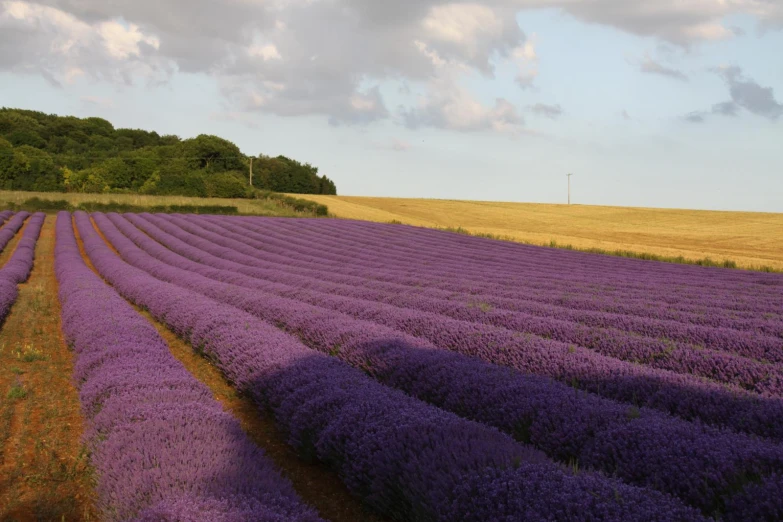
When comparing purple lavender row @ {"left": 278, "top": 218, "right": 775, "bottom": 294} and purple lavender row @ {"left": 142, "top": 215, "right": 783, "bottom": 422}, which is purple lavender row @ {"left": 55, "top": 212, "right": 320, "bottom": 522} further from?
purple lavender row @ {"left": 278, "top": 218, "right": 775, "bottom": 294}

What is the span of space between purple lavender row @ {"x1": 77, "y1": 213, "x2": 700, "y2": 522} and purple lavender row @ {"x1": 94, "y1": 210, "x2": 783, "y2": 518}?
562 millimetres

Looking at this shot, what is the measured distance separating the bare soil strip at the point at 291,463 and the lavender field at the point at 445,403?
0.09 meters

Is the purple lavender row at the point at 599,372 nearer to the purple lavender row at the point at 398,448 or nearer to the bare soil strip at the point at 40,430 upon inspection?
the purple lavender row at the point at 398,448

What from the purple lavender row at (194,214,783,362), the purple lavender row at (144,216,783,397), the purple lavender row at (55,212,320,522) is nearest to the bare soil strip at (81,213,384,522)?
the purple lavender row at (55,212,320,522)

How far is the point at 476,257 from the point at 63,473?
1736 cm

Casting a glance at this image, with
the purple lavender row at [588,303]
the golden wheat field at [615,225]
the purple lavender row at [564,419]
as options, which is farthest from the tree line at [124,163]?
the purple lavender row at [564,419]

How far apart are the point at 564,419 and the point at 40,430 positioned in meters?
4.61

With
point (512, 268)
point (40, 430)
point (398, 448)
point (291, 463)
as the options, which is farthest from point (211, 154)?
point (398, 448)

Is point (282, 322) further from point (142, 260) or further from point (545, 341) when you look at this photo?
point (142, 260)

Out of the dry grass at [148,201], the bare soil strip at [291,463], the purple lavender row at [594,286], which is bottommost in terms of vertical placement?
the bare soil strip at [291,463]

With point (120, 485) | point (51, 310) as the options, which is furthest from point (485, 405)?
point (51, 310)

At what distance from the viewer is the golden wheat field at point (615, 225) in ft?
94.1

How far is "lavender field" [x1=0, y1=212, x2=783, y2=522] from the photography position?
2795mm

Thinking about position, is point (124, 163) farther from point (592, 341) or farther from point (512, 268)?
point (592, 341)
